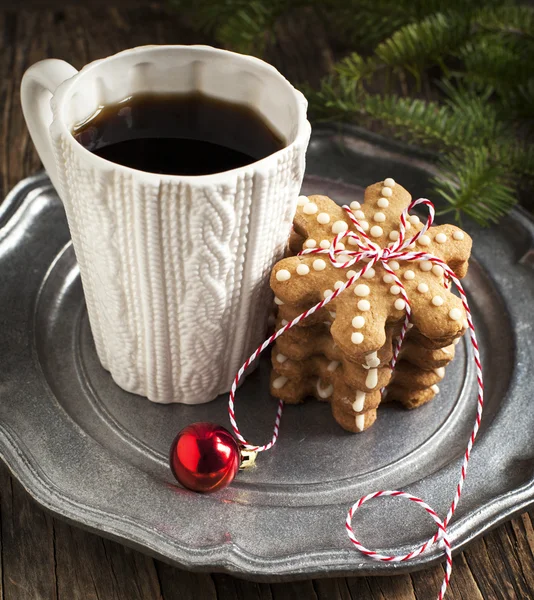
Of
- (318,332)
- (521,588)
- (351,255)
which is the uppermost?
(351,255)

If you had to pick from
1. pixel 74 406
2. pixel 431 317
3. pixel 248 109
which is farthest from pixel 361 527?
pixel 248 109

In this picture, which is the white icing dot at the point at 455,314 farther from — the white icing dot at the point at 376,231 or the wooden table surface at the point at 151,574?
the wooden table surface at the point at 151,574

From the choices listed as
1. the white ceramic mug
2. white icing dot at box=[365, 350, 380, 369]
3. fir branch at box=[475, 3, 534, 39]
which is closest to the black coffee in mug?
the white ceramic mug

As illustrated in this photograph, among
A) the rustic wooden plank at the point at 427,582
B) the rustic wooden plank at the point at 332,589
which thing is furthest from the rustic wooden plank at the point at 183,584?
the rustic wooden plank at the point at 427,582

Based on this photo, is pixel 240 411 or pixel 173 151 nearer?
pixel 173 151

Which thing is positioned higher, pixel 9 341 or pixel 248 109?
pixel 248 109

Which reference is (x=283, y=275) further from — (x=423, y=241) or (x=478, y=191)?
(x=478, y=191)

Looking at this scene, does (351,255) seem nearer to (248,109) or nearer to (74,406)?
(248,109)

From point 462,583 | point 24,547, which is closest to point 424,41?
point 462,583
